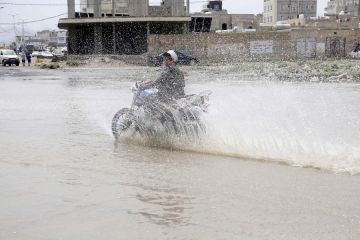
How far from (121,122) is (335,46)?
44.1 metres

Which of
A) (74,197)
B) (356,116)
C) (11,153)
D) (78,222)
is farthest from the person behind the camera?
(356,116)

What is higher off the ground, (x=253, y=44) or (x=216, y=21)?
(x=216, y=21)

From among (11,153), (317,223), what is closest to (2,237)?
(317,223)

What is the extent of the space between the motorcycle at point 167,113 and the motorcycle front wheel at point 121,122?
113mm

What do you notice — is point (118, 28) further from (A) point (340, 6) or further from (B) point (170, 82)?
(A) point (340, 6)

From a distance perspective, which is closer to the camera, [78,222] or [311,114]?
[78,222]

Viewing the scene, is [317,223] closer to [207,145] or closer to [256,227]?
[256,227]

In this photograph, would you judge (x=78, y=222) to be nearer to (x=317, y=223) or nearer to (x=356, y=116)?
(x=317, y=223)

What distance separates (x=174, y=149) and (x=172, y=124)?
0.42 metres

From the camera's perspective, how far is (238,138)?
29.5ft

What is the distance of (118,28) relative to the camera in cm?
5559

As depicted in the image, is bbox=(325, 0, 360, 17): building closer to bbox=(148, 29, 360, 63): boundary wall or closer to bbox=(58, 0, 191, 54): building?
bbox=(58, 0, 191, 54): building

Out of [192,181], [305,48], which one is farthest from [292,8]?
[192,181]

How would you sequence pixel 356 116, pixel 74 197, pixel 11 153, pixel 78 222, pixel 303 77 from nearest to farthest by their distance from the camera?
pixel 78 222 → pixel 74 197 → pixel 11 153 → pixel 356 116 → pixel 303 77
